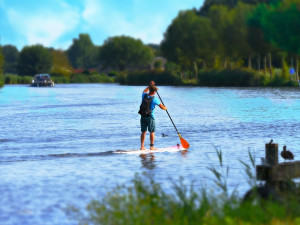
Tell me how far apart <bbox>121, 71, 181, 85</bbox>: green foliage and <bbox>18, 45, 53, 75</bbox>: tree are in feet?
174

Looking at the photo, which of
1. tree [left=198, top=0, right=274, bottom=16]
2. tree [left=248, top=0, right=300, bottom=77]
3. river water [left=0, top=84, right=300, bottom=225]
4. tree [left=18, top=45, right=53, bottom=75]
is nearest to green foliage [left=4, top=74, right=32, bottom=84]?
tree [left=18, top=45, right=53, bottom=75]

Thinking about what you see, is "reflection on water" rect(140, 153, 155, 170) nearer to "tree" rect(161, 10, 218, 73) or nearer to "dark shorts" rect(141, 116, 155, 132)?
"dark shorts" rect(141, 116, 155, 132)

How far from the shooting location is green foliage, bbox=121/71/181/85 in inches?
4178

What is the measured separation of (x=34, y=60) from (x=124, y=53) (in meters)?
27.1

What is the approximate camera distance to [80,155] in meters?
19.5

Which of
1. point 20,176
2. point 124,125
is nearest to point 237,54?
point 124,125

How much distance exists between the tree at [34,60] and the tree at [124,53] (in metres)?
21.5

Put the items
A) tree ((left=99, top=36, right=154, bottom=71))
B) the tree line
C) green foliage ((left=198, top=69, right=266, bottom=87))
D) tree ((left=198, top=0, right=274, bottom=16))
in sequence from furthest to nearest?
tree ((left=99, top=36, right=154, bottom=71)), tree ((left=198, top=0, right=274, bottom=16)), green foliage ((left=198, top=69, right=266, bottom=87)), the tree line

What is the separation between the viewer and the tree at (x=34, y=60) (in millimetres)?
170750

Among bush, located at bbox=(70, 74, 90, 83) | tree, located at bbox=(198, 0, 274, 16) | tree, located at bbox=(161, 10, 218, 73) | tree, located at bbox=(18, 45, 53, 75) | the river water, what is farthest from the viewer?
tree, located at bbox=(18, 45, 53, 75)

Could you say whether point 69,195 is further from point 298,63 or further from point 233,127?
point 298,63

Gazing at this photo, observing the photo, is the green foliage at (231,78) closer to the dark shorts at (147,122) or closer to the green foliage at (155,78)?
the green foliage at (155,78)

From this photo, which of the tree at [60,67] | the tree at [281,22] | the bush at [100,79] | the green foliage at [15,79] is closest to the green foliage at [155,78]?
the green foliage at [15,79]

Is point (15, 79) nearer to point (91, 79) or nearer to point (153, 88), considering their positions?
point (91, 79)
